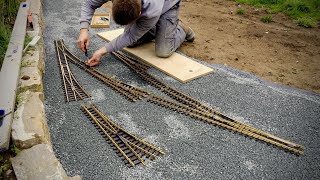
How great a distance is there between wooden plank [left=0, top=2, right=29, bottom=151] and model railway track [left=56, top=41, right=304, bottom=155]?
3.43 feet

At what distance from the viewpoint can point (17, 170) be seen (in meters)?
2.66

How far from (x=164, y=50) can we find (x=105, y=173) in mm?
3019

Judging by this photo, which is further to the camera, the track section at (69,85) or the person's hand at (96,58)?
the person's hand at (96,58)

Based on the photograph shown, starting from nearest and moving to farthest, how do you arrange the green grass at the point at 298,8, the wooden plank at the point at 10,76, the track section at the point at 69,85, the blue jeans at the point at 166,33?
the wooden plank at the point at 10,76 < the track section at the point at 69,85 < the blue jeans at the point at 166,33 < the green grass at the point at 298,8

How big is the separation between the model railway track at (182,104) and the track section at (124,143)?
27.6 inches

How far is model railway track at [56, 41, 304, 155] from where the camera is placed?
12.3 feet

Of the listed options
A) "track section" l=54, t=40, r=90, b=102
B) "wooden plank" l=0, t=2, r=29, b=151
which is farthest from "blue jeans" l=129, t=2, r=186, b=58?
"wooden plank" l=0, t=2, r=29, b=151

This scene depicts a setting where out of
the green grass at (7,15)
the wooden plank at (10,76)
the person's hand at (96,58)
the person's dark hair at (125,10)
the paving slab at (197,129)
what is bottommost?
the paving slab at (197,129)

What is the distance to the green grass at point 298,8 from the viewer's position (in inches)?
323

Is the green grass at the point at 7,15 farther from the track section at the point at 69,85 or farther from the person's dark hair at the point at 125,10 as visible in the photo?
the person's dark hair at the point at 125,10

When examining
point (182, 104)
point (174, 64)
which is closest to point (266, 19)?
point (174, 64)

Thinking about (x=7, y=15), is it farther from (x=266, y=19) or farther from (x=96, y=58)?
(x=266, y=19)

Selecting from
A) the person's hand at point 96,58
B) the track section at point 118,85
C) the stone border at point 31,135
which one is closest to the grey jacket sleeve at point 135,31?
the person's hand at point 96,58

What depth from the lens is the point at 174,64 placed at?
553cm
